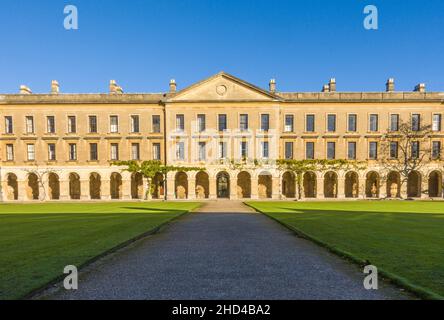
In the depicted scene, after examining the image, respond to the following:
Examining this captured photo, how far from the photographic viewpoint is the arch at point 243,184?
3372 cm

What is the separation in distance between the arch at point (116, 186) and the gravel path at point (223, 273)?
27.7 metres

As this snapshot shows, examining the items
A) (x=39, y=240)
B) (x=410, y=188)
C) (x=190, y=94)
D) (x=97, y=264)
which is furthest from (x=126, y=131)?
(x=410, y=188)

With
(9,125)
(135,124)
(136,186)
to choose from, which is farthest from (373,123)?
(9,125)

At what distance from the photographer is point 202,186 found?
33969 mm

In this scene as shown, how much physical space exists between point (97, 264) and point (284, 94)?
102 feet

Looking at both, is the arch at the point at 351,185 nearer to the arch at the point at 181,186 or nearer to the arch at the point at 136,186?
the arch at the point at 181,186

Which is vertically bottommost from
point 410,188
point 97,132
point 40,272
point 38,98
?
point 410,188

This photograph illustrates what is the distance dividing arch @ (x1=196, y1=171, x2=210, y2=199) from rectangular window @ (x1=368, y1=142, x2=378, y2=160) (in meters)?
A: 21.3

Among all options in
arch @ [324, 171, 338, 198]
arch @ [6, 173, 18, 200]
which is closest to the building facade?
arch @ [324, 171, 338, 198]

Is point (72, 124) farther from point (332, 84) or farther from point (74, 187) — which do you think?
point (332, 84)

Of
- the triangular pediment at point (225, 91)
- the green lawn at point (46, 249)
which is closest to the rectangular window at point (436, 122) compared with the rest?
the triangular pediment at point (225, 91)

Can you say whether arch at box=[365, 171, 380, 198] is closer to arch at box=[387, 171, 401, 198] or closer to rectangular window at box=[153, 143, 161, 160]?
arch at box=[387, 171, 401, 198]

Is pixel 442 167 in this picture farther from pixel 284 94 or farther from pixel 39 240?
pixel 39 240

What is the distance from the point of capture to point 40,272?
5.24 meters
